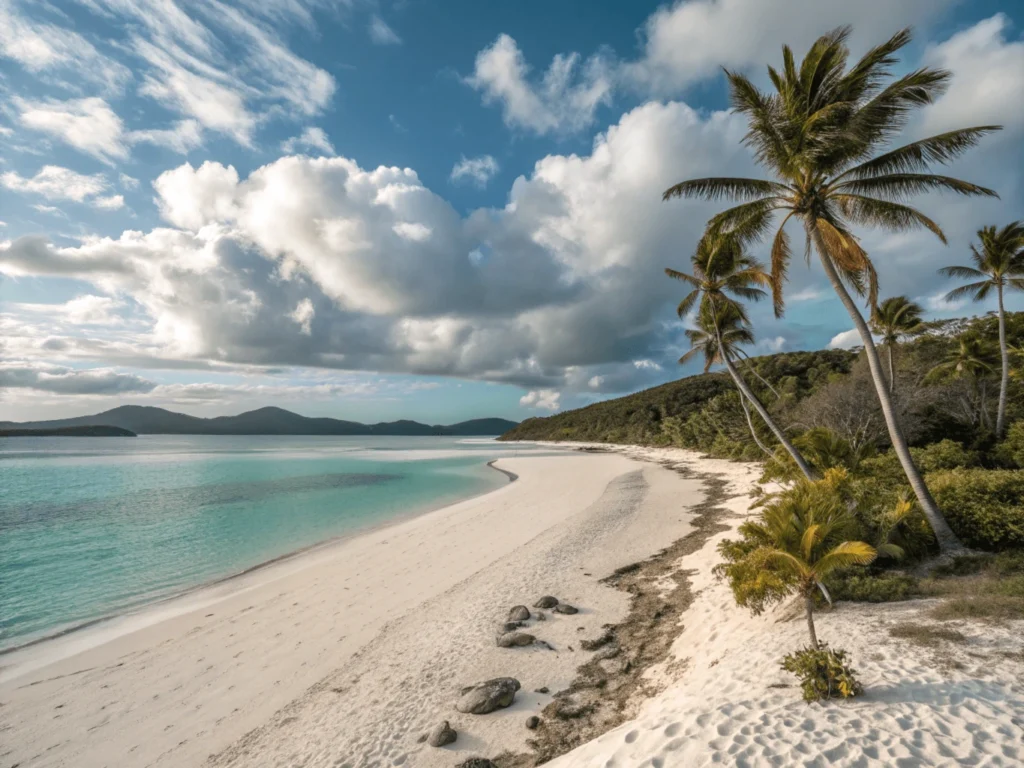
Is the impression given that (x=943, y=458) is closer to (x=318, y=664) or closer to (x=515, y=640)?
(x=515, y=640)

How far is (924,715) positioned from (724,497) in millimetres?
17596

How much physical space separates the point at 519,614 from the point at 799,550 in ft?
16.0

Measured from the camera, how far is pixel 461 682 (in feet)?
21.2

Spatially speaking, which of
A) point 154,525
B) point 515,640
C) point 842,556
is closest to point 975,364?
point 842,556

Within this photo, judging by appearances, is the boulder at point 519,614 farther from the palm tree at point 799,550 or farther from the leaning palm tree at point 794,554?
the palm tree at point 799,550

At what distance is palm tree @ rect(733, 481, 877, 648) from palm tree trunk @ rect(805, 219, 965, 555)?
421 cm

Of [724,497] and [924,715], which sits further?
[724,497]

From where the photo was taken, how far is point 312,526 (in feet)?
64.5

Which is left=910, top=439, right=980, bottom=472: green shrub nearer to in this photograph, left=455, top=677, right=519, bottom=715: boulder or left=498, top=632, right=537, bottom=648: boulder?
left=498, top=632, right=537, bottom=648: boulder

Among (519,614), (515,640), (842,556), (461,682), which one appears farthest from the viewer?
(519,614)

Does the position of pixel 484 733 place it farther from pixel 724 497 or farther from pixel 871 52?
pixel 724 497

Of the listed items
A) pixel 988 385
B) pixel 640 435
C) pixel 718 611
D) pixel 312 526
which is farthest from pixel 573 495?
pixel 640 435

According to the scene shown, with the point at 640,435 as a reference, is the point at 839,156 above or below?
above

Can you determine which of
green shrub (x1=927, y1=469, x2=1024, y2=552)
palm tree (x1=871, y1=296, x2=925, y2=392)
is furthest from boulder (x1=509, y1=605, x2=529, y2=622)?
palm tree (x1=871, y1=296, x2=925, y2=392)
